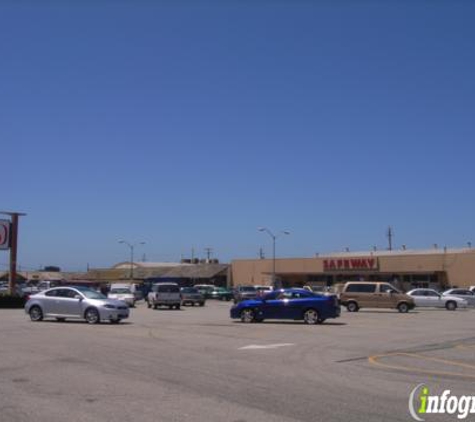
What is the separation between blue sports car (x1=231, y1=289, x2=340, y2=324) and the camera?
96.7 feet

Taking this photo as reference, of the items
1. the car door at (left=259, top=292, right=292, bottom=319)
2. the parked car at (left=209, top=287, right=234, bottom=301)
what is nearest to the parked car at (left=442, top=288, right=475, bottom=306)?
the car door at (left=259, top=292, right=292, bottom=319)

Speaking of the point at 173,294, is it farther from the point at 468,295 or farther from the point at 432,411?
the point at 432,411

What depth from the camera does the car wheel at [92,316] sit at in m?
28.4

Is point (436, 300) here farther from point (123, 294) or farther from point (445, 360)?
point (445, 360)

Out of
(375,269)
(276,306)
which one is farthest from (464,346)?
(375,269)

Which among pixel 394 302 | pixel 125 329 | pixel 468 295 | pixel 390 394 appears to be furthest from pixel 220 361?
pixel 468 295

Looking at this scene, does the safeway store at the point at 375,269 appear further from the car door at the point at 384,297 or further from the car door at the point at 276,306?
the car door at the point at 276,306

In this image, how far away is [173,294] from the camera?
155 feet

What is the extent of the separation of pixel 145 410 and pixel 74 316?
793 inches

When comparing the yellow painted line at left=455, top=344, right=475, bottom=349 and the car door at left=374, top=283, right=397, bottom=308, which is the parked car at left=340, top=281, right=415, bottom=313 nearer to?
the car door at left=374, top=283, right=397, bottom=308

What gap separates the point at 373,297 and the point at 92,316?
1962 centimetres

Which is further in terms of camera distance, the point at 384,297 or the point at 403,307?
the point at 384,297

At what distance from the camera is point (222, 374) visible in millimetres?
13266

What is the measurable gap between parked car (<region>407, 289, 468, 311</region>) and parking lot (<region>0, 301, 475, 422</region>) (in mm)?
23802
